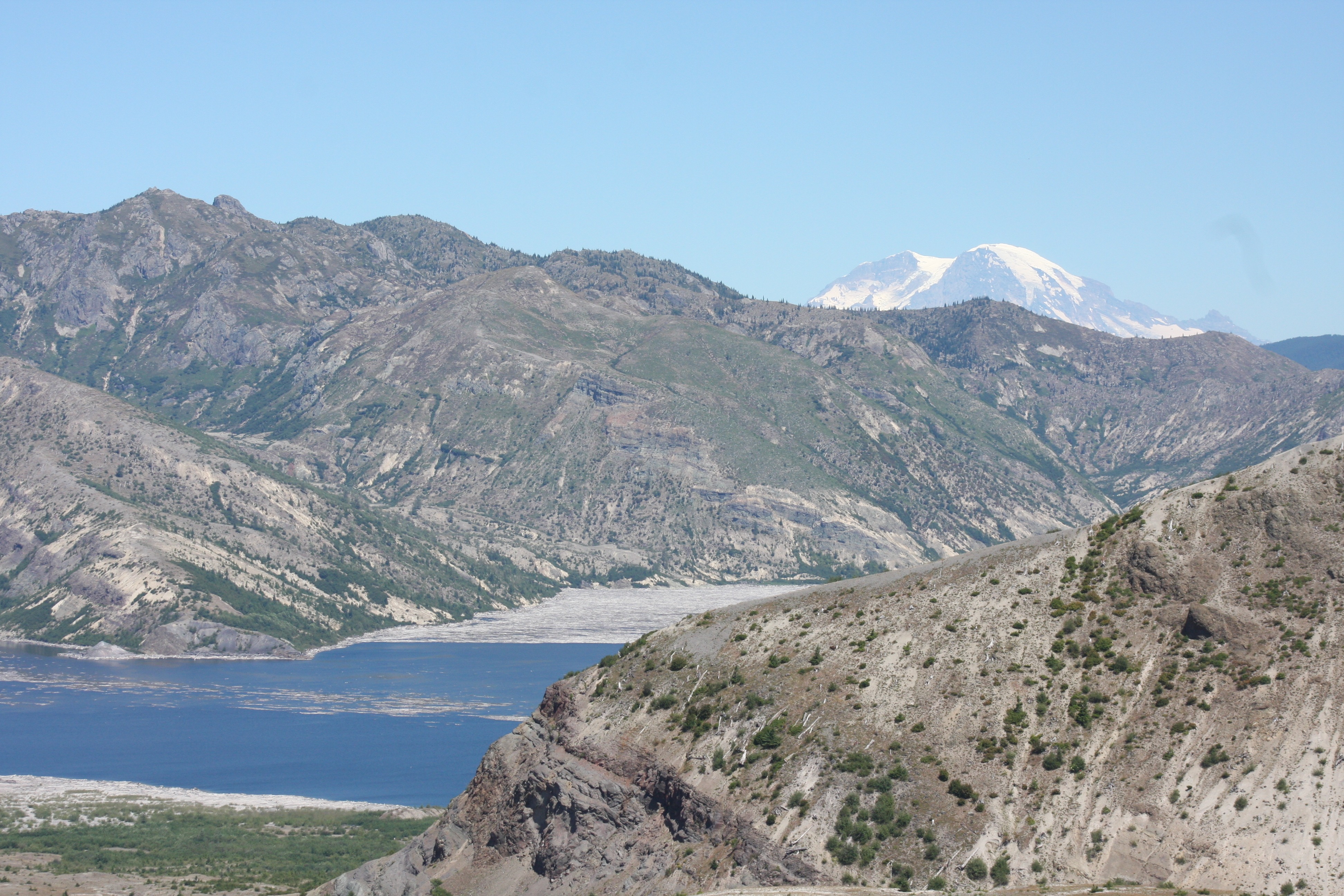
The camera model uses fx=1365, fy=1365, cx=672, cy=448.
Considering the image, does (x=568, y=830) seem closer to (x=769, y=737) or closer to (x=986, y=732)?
(x=769, y=737)

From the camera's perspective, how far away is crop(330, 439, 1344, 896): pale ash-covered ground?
205ft

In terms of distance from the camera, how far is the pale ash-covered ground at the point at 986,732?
205 ft

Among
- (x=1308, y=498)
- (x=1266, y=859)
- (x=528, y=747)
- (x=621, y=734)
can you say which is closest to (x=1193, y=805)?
(x=1266, y=859)

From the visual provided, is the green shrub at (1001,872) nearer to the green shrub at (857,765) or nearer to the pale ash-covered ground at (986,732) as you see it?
the pale ash-covered ground at (986,732)

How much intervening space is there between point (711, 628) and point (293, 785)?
118 metres

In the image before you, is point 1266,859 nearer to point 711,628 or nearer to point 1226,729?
point 1226,729

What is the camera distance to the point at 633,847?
74.9 metres

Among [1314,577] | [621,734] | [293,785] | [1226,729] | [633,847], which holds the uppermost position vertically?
[1314,577]

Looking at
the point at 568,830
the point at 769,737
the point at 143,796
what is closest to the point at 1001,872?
the point at 769,737

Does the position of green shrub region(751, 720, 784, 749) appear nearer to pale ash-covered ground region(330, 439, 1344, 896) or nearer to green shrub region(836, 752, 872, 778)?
pale ash-covered ground region(330, 439, 1344, 896)

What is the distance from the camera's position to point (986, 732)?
70.4m

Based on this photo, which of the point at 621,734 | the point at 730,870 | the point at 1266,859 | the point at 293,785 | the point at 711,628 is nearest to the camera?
the point at 1266,859

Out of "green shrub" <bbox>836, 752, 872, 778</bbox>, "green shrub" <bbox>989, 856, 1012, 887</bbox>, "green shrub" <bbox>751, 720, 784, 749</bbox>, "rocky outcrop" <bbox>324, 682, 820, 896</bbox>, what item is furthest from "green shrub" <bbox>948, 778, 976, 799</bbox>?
"green shrub" <bbox>751, 720, 784, 749</bbox>

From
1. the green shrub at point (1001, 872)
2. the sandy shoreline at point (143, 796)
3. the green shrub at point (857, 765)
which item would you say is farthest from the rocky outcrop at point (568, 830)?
the sandy shoreline at point (143, 796)
